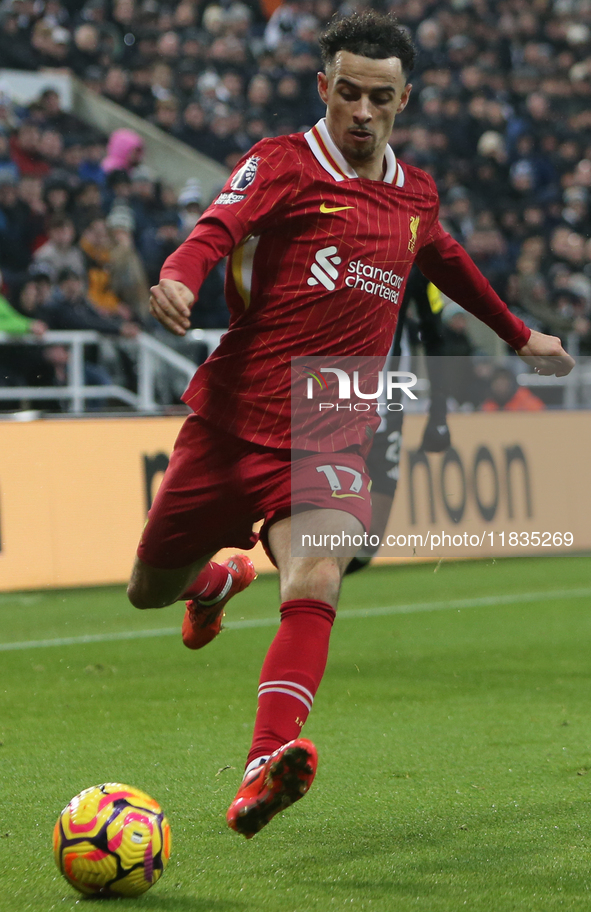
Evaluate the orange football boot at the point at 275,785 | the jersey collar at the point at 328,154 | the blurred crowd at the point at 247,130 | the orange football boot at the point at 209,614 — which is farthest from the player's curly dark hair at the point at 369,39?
the blurred crowd at the point at 247,130

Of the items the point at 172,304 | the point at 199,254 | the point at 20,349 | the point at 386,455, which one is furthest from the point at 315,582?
the point at 20,349

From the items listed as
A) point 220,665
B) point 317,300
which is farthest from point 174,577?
point 220,665

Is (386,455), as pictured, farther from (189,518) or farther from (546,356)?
(189,518)

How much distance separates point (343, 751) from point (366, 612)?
158 inches

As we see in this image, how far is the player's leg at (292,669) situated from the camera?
3.10 meters

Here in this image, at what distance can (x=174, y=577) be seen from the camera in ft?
15.0

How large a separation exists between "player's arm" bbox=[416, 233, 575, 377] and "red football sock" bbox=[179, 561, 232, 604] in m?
1.49

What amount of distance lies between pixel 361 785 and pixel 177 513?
3.89ft

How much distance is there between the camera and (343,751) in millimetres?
5055

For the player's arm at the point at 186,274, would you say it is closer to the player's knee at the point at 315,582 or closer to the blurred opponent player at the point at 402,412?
the player's knee at the point at 315,582

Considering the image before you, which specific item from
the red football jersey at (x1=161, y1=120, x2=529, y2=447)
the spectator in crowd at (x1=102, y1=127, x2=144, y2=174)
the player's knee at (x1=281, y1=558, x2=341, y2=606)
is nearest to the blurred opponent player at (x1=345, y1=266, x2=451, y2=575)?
the red football jersey at (x1=161, y1=120, x2=529, y2=447)

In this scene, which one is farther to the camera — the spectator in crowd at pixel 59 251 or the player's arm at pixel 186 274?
the spectator in crowd at pixel 59 251

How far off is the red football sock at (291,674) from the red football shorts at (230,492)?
1.08 feet

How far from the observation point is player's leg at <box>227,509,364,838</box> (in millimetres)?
3100
